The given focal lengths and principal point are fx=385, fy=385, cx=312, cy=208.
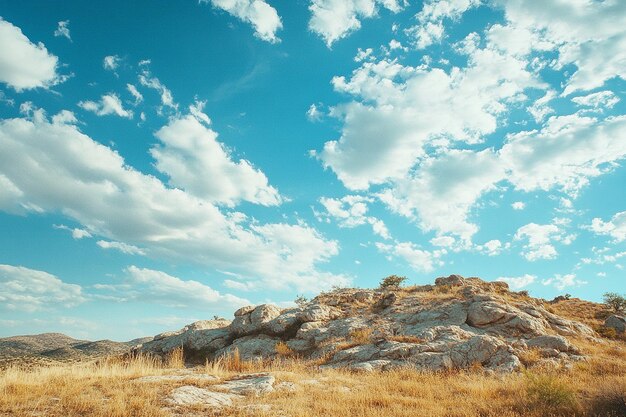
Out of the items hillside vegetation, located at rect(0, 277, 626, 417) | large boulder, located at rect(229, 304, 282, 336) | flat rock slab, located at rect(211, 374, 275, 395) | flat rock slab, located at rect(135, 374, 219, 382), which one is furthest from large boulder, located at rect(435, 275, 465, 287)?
flat rock slab, located at rect(135, 374, 219, 382)

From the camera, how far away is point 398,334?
22.9 metres

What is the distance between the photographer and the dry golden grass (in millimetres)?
9258

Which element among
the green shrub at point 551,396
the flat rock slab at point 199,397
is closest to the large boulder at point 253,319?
the flat rock slab at point 199,397

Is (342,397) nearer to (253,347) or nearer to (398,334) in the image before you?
(398,334)

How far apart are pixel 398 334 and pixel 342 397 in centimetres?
1217

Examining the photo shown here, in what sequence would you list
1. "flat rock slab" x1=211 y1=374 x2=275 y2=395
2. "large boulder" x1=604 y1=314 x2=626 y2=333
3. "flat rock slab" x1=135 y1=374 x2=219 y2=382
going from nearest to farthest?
"flat rock slab" x1=211 y1=374 x2=275 y2=395, "flat rock slab" x1=135 y1=374 x2=219 y2=382, "large boulder" x1=604 y1=314 x2=626 y2=333

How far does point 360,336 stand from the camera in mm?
23203

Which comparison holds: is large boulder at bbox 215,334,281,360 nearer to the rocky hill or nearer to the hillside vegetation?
the rocky hill

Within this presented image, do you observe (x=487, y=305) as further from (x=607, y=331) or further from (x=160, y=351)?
(x=160, y=351)

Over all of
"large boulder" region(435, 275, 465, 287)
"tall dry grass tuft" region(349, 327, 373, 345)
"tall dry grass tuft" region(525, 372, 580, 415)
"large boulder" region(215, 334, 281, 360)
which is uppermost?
"large boulder" region(435, 275, 465, 287)

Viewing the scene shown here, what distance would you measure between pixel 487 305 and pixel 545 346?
512 cm

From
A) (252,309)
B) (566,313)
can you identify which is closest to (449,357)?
(252,309)

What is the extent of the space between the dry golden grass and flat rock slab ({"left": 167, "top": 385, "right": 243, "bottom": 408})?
1.13 ft

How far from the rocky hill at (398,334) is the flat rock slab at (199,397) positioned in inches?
316
